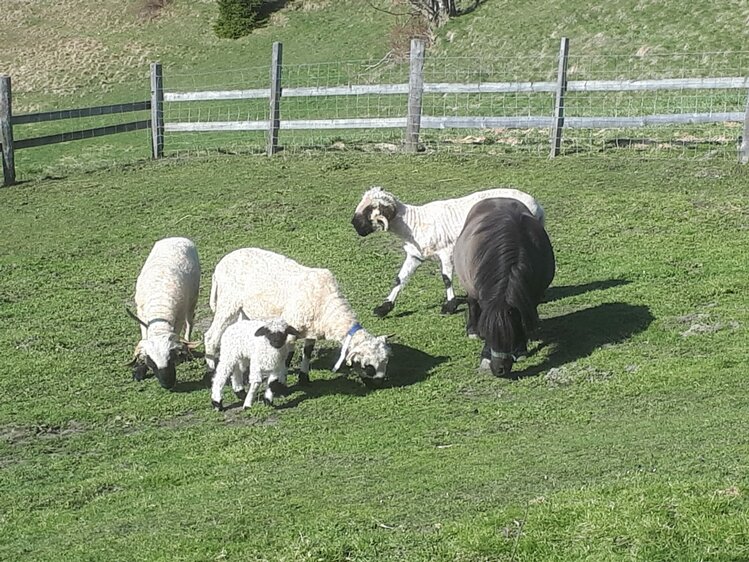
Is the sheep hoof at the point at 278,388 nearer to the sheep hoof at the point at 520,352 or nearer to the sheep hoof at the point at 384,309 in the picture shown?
the sheep hoof at the point at 520,352

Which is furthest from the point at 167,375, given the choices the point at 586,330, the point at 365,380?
the point at 586,330

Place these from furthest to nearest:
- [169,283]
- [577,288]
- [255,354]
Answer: [577,288] → [169,283] → [255,354]

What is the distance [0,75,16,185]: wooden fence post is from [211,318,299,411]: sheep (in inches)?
467

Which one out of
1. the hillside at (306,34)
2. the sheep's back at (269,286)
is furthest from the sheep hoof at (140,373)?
the hillside at (306,34)

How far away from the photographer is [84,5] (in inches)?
2012

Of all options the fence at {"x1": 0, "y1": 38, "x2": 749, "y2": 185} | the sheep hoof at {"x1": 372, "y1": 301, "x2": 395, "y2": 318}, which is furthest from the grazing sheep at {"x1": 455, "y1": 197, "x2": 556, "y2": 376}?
the fence at {"x1": 0, "y1": 38, "x2": 749, "y2": 185}

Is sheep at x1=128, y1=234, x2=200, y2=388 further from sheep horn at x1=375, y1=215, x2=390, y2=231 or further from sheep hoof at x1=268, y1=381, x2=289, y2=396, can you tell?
sheep horn at x1=375, y1=215, x2=390, y2=231

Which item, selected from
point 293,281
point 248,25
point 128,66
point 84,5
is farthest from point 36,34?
point 293,281

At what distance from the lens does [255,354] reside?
340 inches

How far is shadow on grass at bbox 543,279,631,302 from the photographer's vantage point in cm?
1126

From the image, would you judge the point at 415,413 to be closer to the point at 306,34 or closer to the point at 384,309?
the point at 384,309

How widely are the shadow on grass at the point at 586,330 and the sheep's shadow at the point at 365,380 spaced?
925 mm

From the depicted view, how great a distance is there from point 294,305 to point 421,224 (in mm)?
2468

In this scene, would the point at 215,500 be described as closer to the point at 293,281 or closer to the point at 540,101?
the point at 293,281
